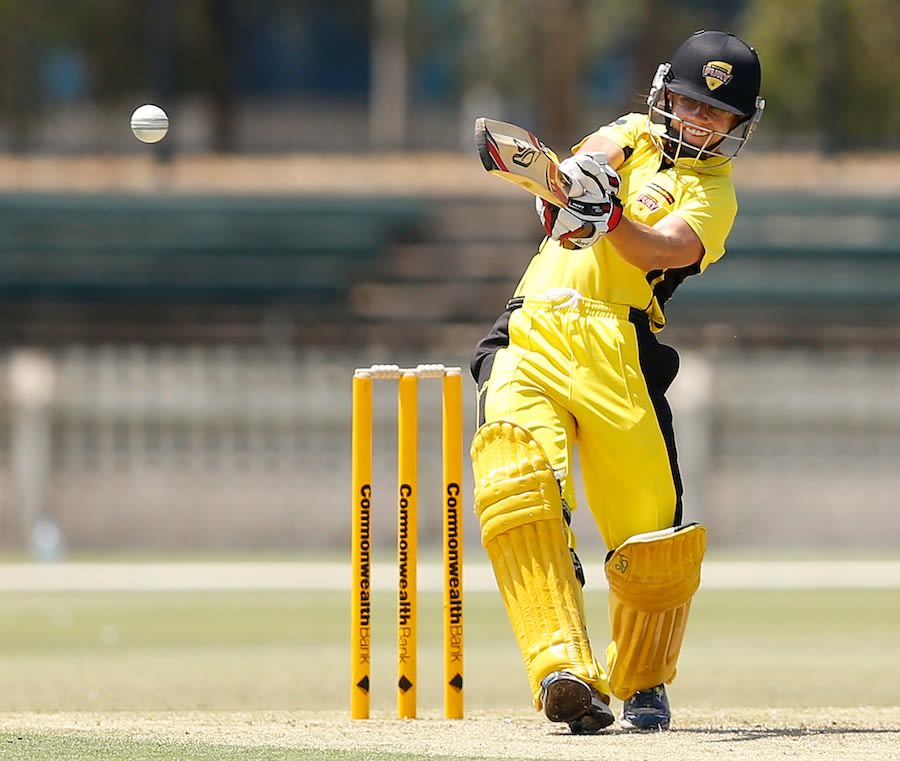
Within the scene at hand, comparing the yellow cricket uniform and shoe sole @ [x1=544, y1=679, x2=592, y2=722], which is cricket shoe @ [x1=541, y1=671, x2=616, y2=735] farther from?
the yellow cricket uniform

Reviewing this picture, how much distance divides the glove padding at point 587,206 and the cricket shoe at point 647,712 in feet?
4.10

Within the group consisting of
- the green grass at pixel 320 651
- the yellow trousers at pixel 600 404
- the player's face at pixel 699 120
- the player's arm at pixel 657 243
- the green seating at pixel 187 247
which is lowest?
the green grass at pixel 320 651

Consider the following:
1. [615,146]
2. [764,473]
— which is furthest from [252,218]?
[615,146]

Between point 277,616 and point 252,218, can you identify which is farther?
point 252,218

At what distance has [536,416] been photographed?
513 cm

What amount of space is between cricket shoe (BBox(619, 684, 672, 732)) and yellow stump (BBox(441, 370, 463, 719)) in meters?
0.46

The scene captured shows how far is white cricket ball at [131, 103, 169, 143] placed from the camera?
5414mm

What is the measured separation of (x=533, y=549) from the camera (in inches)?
200

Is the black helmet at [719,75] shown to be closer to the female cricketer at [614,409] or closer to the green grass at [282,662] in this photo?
the female cricketer at [614,409]

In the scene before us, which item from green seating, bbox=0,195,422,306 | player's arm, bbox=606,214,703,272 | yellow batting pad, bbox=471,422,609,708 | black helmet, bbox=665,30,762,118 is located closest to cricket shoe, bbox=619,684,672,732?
yellow batting pad, bbox=471,422,609,708

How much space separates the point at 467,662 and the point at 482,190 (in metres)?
12.5

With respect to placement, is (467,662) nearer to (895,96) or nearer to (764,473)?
(764,473)

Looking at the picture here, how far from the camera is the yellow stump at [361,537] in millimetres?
5379

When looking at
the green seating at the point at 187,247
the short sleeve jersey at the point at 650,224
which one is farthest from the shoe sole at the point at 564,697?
the green seating at the point at 187,247
